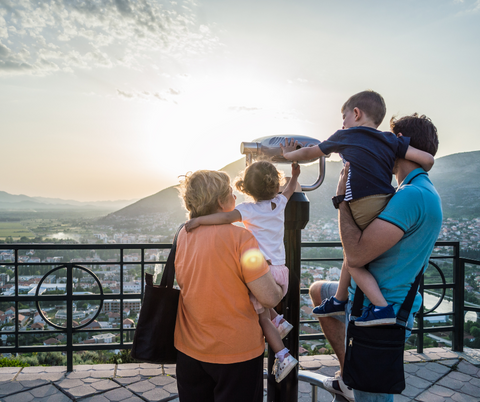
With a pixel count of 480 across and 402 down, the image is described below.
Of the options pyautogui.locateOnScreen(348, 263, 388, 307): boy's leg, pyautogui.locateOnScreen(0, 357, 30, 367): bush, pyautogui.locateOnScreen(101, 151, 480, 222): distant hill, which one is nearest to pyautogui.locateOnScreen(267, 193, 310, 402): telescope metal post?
pyautogui.locateOnScreen(348, 263, 388, 307): boy's leg

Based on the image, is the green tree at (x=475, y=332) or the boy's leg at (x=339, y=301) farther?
the green tree at (x=475, y=332)

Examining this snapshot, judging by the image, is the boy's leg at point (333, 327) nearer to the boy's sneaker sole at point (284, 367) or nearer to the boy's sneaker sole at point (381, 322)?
the boy's sneaker sole at point (284, 367)

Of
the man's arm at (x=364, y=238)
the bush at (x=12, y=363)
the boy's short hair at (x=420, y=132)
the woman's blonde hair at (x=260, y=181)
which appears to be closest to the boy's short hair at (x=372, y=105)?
the boy's short hair at (x=420, y=132)

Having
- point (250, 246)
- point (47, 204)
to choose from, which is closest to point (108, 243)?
point (250, 246)

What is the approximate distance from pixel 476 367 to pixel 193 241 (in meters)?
3.38

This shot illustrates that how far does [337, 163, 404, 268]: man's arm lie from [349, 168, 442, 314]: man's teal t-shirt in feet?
0.10

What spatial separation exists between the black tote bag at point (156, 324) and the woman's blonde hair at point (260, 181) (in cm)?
61

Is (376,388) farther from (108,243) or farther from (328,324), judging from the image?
(108,243)

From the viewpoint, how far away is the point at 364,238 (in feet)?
3.99

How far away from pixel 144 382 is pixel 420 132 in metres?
2.77

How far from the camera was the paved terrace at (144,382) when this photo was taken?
8.38 feet

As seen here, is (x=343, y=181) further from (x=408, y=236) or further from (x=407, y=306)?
(x=407, y=306)

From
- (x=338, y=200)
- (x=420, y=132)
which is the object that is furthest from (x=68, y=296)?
(x=420, y=132)

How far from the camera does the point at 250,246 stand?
128 cm
